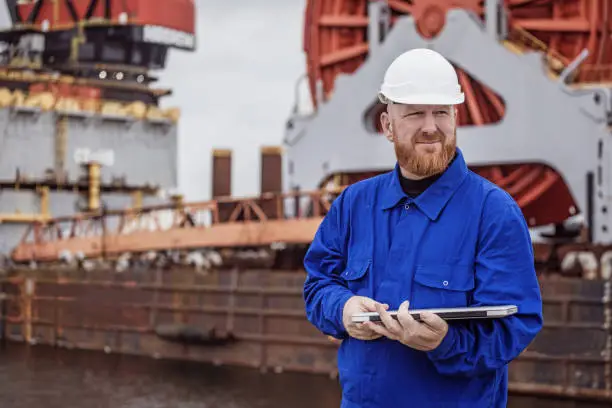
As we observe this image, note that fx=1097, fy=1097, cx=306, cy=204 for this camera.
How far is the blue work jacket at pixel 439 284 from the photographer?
2656mm

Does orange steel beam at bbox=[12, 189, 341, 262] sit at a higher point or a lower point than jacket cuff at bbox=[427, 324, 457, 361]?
lower

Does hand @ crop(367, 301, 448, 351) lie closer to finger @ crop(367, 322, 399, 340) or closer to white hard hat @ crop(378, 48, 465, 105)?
finger @ crop(367, 322, 399, 340)

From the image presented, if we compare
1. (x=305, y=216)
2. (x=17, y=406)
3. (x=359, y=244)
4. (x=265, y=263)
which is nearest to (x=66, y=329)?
(x=265, y=263)

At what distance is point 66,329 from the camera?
19.7 meters

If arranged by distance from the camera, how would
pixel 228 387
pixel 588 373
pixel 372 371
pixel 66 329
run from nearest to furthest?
pixel 372 371 → pixel 588 373 → pixel 228 387 → pixel 66 329

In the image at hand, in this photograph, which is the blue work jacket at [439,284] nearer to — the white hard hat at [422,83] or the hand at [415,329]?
the hand at [415,329]

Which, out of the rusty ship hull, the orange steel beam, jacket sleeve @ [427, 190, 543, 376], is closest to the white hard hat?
jacket sleeve @ [427, 190, 543, 376]

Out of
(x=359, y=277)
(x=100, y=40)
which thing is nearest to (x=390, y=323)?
(x=359, y=277)

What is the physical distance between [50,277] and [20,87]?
8.18 meters

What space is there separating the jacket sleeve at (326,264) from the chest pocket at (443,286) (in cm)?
24

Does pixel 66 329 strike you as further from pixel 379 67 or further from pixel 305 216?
pixel 379 67

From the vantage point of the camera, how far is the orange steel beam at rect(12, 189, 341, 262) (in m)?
17.0

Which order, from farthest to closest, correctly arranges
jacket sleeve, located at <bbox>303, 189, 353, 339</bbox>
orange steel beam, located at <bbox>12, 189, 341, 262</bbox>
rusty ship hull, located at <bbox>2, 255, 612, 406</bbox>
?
orange steel beam, located at <bbox>12, 189, 341, 262</bbox> → rusty ship hull, located at <bbox>2, 255, 612, 406</bbox> → jacket sleeve, located at <bbox>303, 189, 353, 339</bbox>

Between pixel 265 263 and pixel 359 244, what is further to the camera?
pixel 265 263
